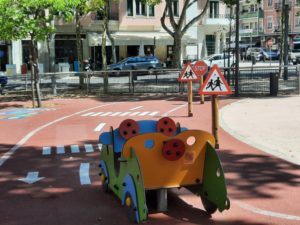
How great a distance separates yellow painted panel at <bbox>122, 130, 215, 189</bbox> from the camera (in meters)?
6.00

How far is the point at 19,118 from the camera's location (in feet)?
51.9

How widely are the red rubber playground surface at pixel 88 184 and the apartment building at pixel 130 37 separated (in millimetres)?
31122

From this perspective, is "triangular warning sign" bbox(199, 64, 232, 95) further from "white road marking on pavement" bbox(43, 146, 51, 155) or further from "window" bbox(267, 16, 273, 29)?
"window" bbox(267, 16, 273, 29)

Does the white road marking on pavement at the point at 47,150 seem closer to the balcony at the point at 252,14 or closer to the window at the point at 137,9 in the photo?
the window at the point at 137,9

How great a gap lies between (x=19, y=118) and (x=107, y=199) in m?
9.73

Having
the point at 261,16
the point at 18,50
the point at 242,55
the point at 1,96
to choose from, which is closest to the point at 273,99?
the point at 1,96

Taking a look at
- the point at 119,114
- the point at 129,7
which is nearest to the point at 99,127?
the point at 119,114

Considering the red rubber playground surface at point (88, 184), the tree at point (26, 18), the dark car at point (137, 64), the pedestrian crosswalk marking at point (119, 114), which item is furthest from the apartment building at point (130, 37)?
the red rubber playground surface at point (88, 184)

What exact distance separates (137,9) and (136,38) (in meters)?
2.99

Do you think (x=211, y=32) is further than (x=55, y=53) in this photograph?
Yes

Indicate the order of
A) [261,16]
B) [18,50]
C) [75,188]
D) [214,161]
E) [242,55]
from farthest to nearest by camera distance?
[261,16]
[242,55]
[18,50]
[75,188]
[214,161]

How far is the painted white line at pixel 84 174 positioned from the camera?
7.73m

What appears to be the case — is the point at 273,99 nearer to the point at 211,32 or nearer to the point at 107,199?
the point at 107,199

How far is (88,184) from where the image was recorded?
7570 millimetres
